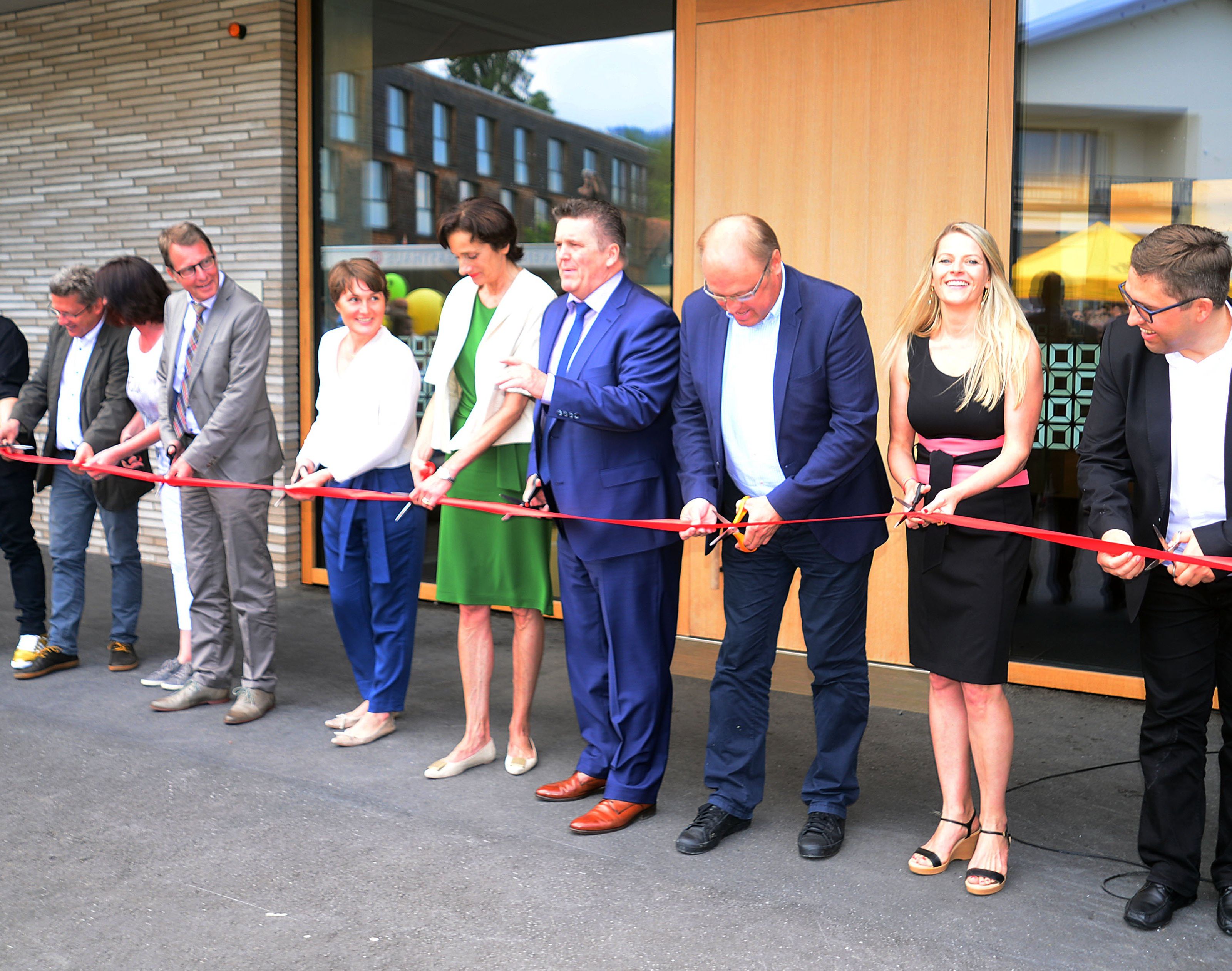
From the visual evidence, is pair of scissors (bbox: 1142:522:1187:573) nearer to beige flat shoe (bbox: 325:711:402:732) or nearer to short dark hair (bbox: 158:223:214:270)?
beige flat shoe (bbox: 325:711:402:732)

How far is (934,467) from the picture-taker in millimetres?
3535

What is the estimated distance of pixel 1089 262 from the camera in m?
5.28

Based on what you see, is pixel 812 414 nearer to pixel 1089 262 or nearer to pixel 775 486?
pixel 775 486

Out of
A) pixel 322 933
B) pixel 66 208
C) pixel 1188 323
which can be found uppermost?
pixel 66 208

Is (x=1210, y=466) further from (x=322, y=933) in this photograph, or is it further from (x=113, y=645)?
(x=113, y=645)

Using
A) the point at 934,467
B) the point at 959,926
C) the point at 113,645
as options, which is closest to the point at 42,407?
the point at 113,645

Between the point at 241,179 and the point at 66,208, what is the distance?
169 centimetres

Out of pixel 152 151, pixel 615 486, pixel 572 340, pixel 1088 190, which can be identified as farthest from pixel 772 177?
pixel 152 151

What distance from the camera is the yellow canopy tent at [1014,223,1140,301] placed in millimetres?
5227

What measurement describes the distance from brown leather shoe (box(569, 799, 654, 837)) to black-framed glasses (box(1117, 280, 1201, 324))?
2.09m

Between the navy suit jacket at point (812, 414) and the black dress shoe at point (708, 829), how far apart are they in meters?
0.89

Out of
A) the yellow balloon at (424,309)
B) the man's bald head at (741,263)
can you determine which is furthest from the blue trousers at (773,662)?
the yellow balloon at (424,309)

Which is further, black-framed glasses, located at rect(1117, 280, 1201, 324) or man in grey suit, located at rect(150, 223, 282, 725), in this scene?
man in grey suit, located at rect(150, 223, 282, 725)

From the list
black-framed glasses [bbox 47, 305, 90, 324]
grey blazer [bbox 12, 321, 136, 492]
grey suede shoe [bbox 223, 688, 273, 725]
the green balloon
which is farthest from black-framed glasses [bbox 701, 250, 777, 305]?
the green balloon
